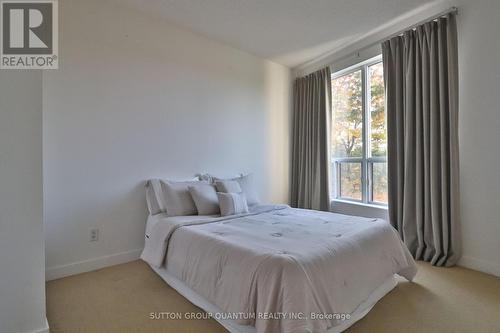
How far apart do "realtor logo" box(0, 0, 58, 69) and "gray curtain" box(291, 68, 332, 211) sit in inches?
126

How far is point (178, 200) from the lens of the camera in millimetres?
2674

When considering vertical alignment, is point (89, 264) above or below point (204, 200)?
below

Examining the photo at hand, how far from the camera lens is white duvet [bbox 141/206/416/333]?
1314 millimetres

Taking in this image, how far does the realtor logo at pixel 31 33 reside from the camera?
2.07 meters

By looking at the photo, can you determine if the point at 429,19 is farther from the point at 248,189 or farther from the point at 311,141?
the point at 248,189

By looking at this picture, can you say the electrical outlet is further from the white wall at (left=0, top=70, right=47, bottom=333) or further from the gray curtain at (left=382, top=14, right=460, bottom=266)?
the gray curtain at (left=382, top=14, right=460, bottom=266)

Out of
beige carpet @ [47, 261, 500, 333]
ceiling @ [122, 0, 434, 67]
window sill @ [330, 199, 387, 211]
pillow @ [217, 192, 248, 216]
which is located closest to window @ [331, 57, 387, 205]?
window sill @ [330, 199, 387, 211]

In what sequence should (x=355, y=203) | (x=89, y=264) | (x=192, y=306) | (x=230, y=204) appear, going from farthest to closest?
(x=355, y=203)
(x=230, y=204)
(x=89, y=264)
(x=192, y=306)

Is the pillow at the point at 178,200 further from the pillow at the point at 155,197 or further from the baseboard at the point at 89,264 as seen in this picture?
the baseboard at the point at 89,264

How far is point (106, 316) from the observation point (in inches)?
69.4

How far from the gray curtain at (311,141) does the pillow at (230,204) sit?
1.58 meters

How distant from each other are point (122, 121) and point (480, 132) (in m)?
3.55

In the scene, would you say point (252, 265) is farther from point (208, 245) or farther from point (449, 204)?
point (449, 204)

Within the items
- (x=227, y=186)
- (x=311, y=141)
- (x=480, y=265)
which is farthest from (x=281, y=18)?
(x=480, y=265)
